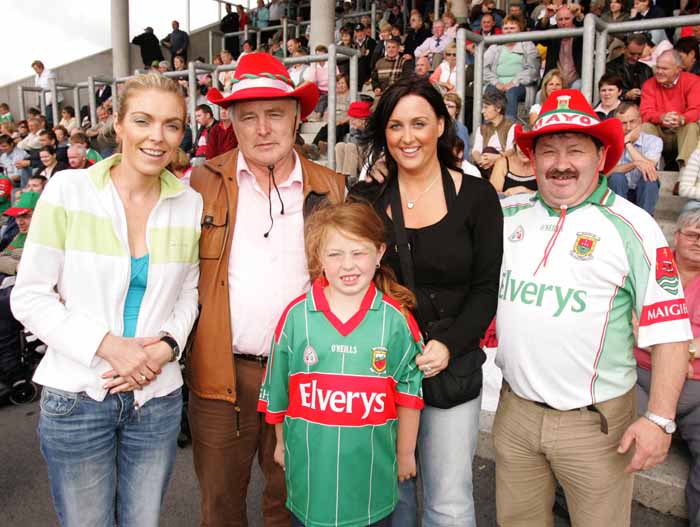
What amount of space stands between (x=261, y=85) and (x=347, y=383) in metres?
1.19

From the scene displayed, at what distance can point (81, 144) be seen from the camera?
30.3ft

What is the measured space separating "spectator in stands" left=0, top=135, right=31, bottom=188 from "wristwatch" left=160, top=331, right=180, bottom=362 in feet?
40.2

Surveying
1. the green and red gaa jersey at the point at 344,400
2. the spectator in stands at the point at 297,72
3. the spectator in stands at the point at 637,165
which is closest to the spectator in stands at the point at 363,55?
the spectator in stands at the point at 297,72

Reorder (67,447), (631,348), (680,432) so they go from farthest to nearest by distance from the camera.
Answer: (680,432) → (631,348) → (67,447)

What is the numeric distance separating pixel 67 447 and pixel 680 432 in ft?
9.85

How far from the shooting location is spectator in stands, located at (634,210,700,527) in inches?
118

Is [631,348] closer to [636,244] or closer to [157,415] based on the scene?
[636,244]

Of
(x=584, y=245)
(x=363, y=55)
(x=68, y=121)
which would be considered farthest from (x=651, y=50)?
(x=68, y=121)

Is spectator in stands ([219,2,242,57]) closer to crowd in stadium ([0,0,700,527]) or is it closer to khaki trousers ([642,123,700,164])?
khaki trousers ([642,123,700,164])

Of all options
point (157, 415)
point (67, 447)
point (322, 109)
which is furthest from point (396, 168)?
point (322, 109)

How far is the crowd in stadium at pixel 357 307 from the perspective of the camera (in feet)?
6.47

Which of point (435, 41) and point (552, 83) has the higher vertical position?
point (435, 41)

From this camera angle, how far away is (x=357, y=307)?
2141 millimetres

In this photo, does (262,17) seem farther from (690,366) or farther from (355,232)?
(355,232)
